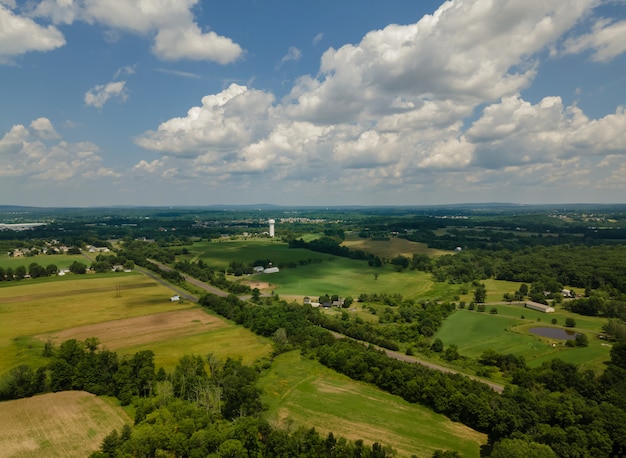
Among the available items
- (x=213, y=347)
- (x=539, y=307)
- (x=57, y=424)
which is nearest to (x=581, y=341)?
(x=539, y=307)

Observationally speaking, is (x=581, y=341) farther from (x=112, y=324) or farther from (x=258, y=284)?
(x=112, y=324)

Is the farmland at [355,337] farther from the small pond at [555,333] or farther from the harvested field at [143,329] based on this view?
the small pond at [555,333]

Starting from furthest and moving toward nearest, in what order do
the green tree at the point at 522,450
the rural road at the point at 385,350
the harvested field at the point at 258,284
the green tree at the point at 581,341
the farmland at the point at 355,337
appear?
the harvested field at the point at 258,284 < the green tree at the point at 581,341 < the rural road at the point at 385,350 < the farmland at the point at 355,337 < the green tree at the point at 522,450

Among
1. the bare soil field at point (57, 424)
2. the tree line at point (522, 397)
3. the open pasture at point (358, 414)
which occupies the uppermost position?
the tree line at point (522, 397)

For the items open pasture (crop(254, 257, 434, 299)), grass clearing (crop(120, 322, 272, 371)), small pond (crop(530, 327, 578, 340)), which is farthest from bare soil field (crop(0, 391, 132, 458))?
small pond (crop(530, 327, 578, 340))

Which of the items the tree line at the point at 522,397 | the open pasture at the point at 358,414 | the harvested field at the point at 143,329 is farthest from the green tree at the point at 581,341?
the harvested field at the point at 143,329

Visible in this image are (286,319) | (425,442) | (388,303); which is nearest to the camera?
(425,442)

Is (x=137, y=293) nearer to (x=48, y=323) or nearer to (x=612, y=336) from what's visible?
(x=48, y=323)

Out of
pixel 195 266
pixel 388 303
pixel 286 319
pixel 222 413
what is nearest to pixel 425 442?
pixel 222 413
